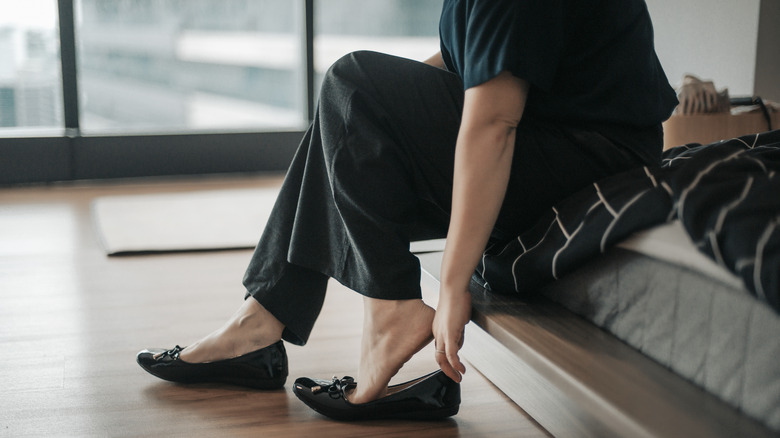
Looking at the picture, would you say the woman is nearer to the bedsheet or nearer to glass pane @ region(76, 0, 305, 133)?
the bedsheet

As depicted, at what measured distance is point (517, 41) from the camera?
0.94m

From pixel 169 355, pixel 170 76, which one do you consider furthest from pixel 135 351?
pixel 170 76

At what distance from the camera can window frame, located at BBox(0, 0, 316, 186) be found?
11.8 feet

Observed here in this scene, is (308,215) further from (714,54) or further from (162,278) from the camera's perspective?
(714,54)

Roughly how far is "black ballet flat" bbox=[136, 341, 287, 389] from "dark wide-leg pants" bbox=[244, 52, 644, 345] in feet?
0.90

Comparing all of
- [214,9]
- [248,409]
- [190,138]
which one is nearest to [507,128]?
[248,409]

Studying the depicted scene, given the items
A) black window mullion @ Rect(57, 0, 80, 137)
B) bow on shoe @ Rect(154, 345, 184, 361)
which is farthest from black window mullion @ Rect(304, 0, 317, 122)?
bow on shoe @ Rect(154, 345, 184, 361)

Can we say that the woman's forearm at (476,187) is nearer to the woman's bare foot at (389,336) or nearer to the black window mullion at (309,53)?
the woman's bare foot at (389,336)

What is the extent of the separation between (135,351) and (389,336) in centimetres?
66

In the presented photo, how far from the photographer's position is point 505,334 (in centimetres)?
100

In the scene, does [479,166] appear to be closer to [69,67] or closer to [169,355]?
[169,355]

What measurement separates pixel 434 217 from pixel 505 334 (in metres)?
0.26

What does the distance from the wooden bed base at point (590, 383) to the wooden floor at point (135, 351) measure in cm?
10

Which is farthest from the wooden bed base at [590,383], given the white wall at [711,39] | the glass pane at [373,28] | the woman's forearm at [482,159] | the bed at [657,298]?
the glass pane at [373,28]
